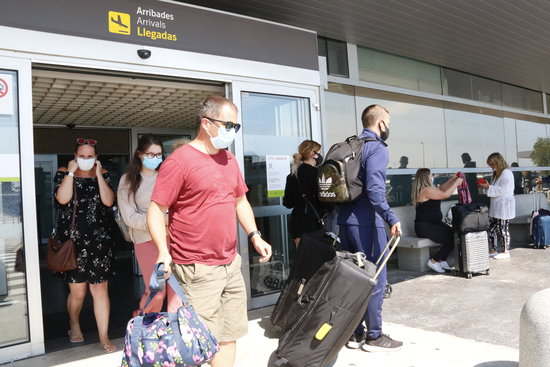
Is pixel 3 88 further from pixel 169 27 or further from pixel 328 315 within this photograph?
pixel 328 315

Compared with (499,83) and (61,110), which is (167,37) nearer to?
(61,110)

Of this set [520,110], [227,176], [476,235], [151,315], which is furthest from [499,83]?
[151,315]

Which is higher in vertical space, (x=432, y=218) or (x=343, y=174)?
(x=343, y=174)

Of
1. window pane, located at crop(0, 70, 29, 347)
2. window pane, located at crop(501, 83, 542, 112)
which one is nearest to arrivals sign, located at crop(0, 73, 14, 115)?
window pane, located at crop(0, 70, 29, 347)

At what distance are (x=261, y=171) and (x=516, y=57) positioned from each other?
22.8ft

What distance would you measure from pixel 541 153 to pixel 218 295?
43.1 feet

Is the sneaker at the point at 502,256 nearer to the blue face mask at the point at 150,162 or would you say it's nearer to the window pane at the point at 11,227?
the blue face mask at the point at 150,162

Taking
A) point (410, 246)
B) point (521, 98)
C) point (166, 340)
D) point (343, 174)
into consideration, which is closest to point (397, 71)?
point (410, 246)

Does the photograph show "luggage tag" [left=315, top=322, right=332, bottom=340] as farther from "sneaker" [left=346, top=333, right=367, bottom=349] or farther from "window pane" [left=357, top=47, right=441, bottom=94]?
"window pane" [left=357, top=47, right=441, bottom=94]

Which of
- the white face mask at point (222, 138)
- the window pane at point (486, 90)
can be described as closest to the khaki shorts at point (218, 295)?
the white face mask at point (222, 138)

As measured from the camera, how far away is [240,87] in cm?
454

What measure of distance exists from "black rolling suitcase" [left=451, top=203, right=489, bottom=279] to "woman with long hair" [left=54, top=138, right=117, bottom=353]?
437cm

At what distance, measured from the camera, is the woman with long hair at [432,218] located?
6398mm

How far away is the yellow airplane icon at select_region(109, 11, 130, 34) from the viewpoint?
3.70 meters
